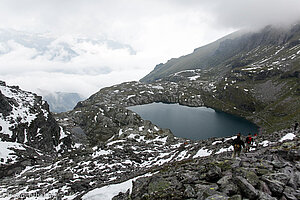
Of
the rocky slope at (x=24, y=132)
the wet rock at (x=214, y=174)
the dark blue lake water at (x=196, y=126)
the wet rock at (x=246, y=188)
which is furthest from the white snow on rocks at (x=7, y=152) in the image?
the dark blue lake water at (x=196, y=126)

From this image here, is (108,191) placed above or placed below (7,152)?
below

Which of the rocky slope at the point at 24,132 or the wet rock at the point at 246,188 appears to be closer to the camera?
the wet rock at the point at 246,188

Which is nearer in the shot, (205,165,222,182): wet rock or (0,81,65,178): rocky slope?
Answer: (205,165,222,182): wet rock

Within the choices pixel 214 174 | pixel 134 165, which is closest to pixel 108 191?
pixel 214 174

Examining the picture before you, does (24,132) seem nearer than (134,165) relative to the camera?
No

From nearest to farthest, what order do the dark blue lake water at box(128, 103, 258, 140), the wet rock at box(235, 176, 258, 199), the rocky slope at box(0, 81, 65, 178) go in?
the wet rock at box(235, 176, 258, 199) → the rocky slope at box(0, 81, 65, 178) → the dark blue lake water at box(128, 103, 258, 140)

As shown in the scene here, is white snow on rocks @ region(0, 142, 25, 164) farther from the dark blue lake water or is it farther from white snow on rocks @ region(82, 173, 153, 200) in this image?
the dark blue lake water

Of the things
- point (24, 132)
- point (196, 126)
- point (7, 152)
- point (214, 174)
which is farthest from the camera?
point (196, 126)

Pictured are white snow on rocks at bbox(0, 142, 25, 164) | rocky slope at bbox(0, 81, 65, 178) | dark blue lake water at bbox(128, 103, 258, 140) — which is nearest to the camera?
white snow on rocks at bbox(0, 142, 25, 164)

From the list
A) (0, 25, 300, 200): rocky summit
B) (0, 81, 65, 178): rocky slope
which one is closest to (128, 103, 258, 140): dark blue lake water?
(0, 25, 300, 200): rocky summit

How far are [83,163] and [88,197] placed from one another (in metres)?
22.2

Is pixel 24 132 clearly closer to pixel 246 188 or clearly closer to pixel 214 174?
pixel 214 174

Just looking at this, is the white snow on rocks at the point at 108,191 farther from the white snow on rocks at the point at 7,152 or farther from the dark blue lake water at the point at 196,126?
the dark blue lake water at the point at 196,126

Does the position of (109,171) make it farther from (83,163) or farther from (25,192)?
(25,192)
